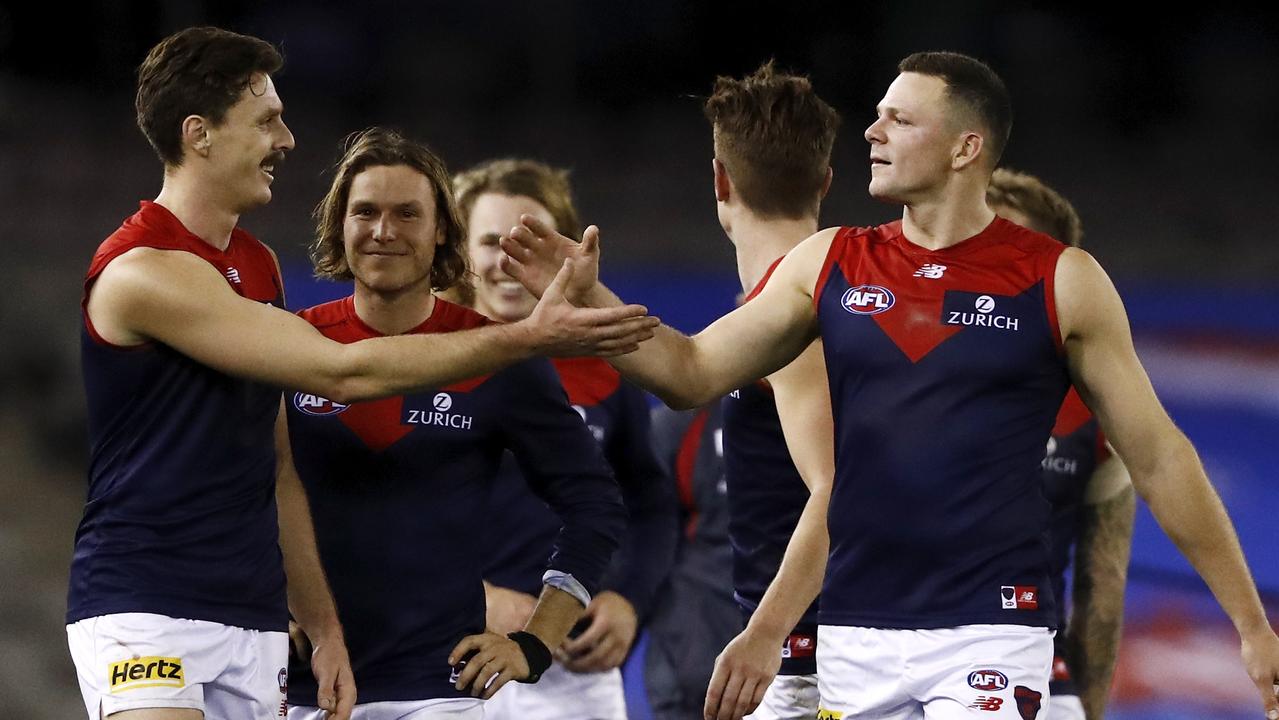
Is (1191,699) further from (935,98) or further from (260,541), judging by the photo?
(260,541)

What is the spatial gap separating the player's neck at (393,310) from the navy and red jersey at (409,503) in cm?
3

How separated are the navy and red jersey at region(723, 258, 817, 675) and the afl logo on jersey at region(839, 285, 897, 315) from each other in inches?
24.8

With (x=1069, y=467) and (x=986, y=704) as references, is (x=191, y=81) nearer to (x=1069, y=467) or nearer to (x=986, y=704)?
(x=986, y=704)

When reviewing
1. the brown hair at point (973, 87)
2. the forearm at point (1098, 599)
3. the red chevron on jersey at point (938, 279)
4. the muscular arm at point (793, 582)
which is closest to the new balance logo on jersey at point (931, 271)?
the red chevron on jersey at point (938, 279)

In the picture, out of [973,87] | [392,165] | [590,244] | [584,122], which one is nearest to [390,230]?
[392,165]

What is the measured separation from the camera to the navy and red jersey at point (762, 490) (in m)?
4.65

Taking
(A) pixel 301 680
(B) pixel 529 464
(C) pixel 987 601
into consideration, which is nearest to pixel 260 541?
(A) pixel 301 680

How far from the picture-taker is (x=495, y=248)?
553 cm

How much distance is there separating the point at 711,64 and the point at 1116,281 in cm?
490

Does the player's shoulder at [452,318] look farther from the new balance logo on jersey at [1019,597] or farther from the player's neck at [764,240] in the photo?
the new balance logo on jersey at [1019,597]

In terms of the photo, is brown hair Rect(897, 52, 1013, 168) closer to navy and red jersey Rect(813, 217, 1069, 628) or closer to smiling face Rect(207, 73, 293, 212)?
navy and red jersey Rect(813, 217, 1069, 628)

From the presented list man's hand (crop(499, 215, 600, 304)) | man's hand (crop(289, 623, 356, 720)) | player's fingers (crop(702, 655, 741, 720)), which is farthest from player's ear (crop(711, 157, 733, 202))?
man's hand (crop(289, 623, 356, 720))

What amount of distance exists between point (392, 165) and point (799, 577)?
1.51 meters

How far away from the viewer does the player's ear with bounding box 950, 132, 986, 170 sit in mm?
4059
